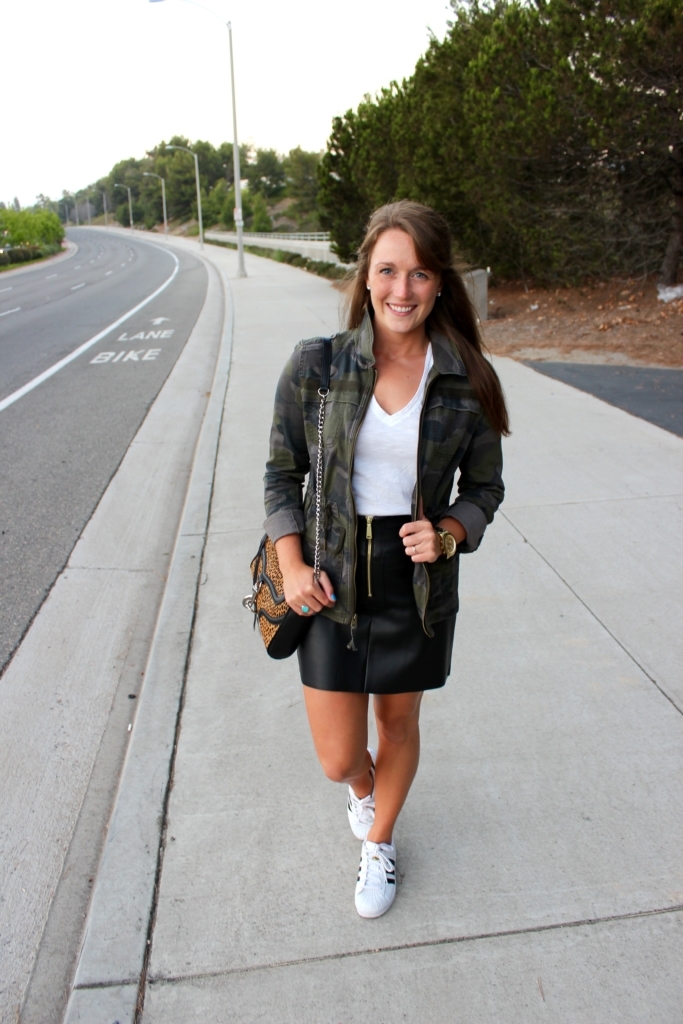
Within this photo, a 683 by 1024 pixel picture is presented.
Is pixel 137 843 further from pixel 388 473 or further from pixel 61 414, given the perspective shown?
pixel 61 414

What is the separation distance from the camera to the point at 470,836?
2.50 m

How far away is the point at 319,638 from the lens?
2064 mm

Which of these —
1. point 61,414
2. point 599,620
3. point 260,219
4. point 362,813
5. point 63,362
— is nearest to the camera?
point 362,813

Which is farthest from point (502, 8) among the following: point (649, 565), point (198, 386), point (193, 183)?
point (193, 183)

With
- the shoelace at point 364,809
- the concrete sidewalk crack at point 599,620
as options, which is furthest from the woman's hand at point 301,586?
the concrete sidewalk crack at point 599,620

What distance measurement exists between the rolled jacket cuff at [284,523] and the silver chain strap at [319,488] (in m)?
0.07

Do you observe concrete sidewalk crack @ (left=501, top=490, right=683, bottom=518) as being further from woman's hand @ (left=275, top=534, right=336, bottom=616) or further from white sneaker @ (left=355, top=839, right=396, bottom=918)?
woman's hand @ (left=275, top=534, right=336, bottom=616)

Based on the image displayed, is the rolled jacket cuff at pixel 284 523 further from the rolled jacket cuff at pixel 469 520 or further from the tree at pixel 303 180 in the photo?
the tree at pixel 303 180

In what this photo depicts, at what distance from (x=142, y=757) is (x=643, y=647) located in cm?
203

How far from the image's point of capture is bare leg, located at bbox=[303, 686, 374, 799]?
6.90 ft

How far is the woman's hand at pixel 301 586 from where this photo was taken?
198cm

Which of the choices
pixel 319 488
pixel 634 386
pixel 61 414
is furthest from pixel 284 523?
pixel 61 414

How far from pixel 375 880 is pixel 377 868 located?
3 cm

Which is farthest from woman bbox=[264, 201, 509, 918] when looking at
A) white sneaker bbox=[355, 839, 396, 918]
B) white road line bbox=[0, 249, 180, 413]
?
white road line bbox=[0, 249, 180, 413]
